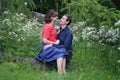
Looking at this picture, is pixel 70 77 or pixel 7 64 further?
pixel 7 64

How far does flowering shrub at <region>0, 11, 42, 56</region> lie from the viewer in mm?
→ 9701

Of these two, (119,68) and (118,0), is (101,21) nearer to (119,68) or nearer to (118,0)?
(118,0)

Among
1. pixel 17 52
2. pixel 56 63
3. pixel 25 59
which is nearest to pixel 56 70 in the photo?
pixel 56 63

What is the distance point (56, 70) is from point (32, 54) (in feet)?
3.71

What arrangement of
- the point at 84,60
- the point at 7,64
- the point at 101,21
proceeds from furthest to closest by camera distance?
the point at 101,21 → the point at 84,60 → the point at 7,64

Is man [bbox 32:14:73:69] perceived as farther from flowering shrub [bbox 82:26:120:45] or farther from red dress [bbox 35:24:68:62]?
flowering shrub [bbox 82:26:120:45]

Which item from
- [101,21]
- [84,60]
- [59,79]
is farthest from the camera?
[101,21]

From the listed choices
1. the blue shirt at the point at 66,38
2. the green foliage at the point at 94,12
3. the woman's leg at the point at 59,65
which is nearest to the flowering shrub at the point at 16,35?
the green foliage at the point at 94,12

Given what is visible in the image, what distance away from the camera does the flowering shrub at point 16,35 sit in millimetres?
9701

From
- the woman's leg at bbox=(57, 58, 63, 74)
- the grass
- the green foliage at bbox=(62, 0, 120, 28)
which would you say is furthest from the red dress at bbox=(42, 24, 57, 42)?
the green foliage at bbox=(62, 0, 120, 28)

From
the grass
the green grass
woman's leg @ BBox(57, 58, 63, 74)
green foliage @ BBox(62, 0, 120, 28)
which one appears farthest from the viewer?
green foliage @ BBox(62, 0, 120, 28)

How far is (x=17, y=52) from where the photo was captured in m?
9.37

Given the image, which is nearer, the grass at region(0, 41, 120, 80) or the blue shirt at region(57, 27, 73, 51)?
the grass at region(0, 41, 120, 80)

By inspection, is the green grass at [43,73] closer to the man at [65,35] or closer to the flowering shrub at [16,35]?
the man at [65,35]
